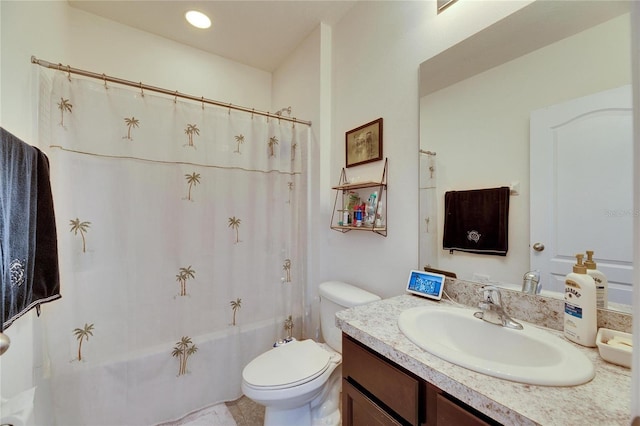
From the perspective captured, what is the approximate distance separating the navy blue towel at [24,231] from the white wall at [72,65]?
202mm

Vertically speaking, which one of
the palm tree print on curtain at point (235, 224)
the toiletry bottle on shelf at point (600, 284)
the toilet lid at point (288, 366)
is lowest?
the toilet lid at point (288, 366)

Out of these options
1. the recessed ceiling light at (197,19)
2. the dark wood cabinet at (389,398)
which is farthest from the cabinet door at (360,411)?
the recessed ceiling light at (197,19)

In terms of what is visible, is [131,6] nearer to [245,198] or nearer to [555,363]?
[245,198]

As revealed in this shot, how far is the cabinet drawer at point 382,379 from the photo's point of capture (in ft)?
2.24

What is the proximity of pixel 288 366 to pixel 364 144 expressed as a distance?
50.9 inches

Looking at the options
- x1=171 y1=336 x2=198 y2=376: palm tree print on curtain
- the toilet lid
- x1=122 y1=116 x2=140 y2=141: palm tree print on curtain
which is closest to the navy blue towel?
x1=122 y1=116 x2=140 y2=141: palm tree print on curtain

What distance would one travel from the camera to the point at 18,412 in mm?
680

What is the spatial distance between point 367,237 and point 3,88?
1669 mm

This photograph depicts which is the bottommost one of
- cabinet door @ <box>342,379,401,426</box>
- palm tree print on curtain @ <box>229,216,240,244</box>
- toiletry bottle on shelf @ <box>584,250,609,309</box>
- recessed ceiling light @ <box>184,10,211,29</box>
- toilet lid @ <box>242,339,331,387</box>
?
toilet lid @ <box>242,339,331,387</box>

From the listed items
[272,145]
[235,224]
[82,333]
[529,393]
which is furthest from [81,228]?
[529,393]

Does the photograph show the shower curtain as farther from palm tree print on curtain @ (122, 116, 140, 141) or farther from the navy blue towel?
the navy blue towel

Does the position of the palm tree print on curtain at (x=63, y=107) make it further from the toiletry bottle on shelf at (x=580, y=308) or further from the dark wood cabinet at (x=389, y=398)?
the toiletry bottle on shelf at (x=580, y=308)

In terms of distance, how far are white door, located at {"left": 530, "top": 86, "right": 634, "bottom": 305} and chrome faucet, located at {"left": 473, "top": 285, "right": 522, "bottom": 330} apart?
7.2 inches

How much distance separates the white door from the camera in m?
0.74
